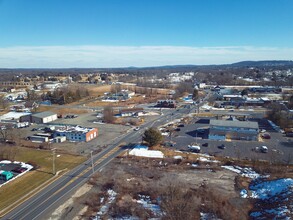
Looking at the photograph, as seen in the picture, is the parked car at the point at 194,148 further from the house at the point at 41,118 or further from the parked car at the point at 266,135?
A: the house at the point at 41,118

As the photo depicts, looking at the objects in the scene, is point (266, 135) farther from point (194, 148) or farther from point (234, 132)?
point (194, 148)

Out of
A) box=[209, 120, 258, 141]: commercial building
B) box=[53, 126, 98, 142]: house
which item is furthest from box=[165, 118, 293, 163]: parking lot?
box=[53, 126, 98, 142]: house

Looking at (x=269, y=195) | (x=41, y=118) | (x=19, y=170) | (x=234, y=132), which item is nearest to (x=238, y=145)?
(x=234, y=132)

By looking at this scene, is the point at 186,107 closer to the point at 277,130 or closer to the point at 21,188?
the point at 277,130

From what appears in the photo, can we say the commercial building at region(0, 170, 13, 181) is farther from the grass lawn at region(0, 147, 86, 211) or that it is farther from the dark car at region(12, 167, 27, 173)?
the dark car at region(12, 167, 27, 173)

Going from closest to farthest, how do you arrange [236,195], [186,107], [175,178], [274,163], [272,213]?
[272,213] < [236,195] < [175,178] < [274,163] < [186,107]

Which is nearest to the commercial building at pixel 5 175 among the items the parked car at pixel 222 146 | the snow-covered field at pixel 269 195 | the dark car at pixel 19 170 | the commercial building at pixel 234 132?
the dark car at pixel 19 170

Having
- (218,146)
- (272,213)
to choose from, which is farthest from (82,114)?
(272,213)
